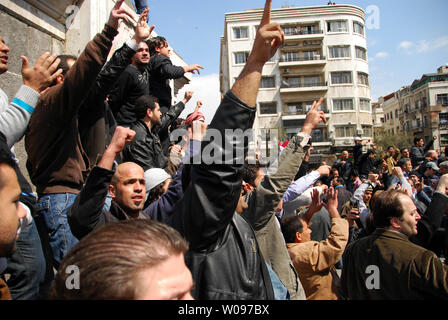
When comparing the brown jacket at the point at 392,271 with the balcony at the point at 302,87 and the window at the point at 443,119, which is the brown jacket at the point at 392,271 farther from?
the window at the point at 443,119

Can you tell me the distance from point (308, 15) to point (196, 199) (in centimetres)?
5127

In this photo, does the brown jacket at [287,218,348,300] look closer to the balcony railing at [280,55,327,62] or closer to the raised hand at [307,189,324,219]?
the raised hand at [307,189,324,219]

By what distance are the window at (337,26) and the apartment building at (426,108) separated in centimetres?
2413

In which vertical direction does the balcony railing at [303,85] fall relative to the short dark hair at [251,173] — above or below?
above

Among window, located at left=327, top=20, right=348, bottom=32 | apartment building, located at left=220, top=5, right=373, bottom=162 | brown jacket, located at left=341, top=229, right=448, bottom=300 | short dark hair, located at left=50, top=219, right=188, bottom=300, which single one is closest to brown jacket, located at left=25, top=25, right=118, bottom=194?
short dark hair, located at left=50, top=219, right=188, bottom=300

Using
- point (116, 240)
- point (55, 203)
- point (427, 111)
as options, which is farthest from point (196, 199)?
point (427, 111)

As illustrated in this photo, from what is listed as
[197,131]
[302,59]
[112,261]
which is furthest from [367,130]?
[112,261]

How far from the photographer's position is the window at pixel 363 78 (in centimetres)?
4634

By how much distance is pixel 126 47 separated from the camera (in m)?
3.02

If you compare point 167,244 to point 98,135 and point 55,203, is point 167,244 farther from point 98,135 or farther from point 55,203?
point 98,135

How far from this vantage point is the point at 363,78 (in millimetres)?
46719

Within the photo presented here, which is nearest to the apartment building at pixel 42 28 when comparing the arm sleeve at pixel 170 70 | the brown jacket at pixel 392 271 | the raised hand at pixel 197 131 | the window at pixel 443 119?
the arm sleeve at pixel 170 70

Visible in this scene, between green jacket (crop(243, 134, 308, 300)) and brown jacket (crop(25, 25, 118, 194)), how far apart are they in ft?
4.25

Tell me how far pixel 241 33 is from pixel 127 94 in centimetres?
4505
